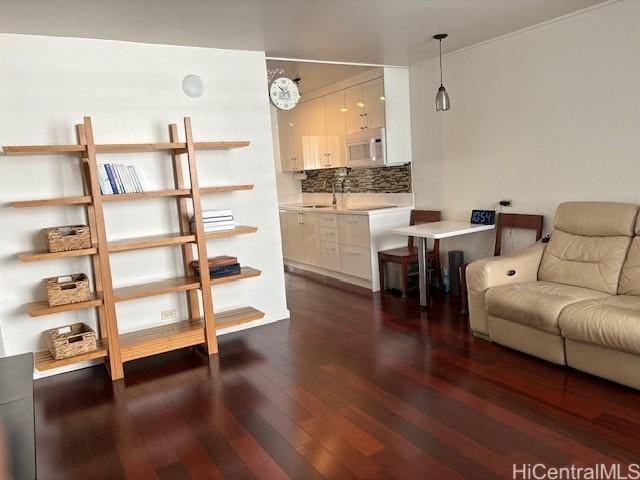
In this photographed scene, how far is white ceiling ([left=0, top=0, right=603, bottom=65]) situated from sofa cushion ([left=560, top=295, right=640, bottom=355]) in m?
2.06

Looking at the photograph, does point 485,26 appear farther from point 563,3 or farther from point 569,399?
point 569,399

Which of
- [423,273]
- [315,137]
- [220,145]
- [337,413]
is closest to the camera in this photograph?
[337,413]

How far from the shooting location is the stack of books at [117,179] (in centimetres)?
337

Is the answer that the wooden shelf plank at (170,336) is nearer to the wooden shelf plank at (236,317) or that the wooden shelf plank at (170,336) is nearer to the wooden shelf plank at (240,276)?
the wooden shelf plank at (236,317)

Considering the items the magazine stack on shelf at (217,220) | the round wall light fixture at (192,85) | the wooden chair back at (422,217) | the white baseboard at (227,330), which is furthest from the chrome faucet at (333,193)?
the round wall light fixture at (192,85)

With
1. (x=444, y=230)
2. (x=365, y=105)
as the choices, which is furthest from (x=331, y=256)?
(x=444, y=230)

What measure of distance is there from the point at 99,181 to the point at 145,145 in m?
0.39

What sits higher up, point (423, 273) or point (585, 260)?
point (585, 260)

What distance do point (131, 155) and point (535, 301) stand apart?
3.04 metres

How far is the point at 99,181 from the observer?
3.33 metres

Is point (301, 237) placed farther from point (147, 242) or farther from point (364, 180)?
point (147, 242)

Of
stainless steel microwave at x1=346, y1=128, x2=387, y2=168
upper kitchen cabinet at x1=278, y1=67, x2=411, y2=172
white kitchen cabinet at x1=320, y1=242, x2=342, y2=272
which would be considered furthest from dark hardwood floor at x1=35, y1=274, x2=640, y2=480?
upper kitchen cabinet at x1=278, y1=67, x2=411, y2=172

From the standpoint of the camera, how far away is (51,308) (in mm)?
3197

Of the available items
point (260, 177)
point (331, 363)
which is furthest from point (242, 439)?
point (260, 177)
